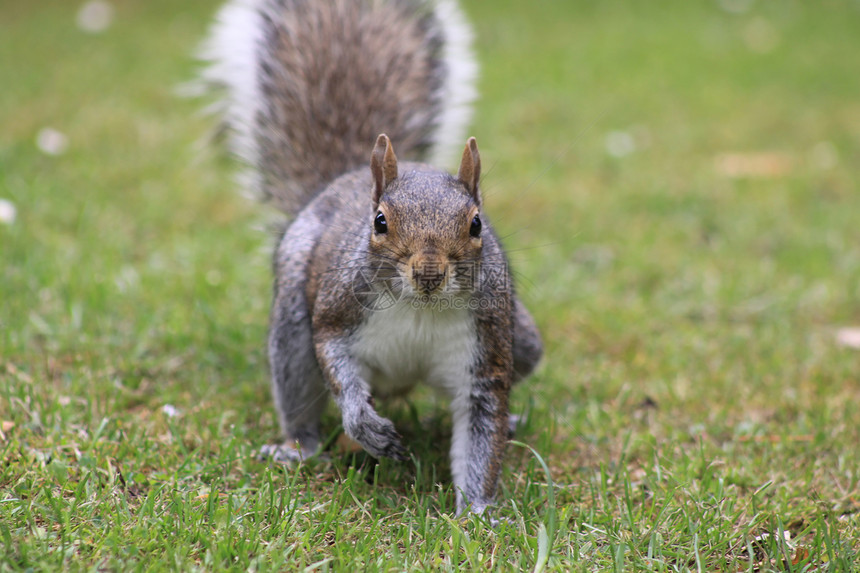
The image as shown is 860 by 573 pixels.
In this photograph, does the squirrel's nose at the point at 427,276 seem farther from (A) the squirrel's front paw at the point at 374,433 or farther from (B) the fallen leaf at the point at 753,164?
(B) the fallen leaf at the point at 753,164

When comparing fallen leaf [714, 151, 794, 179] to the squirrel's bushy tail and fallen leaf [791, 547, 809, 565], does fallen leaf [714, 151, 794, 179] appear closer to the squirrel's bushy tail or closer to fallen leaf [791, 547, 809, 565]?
the squirrel's bushy tail

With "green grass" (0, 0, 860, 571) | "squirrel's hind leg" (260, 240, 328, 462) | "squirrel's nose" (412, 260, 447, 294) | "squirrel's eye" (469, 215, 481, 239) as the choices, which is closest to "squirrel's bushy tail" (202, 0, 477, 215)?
"green grass" (0, 0, 860, 571)

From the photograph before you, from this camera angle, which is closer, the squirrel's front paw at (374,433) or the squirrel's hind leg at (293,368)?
the squirrel's front paw at (374,433)

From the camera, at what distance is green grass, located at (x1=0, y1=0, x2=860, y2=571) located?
1656 millimetres

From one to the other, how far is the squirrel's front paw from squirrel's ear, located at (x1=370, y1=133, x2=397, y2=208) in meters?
0.44

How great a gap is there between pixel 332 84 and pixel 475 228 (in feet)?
3.15

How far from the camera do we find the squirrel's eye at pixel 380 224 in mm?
1713

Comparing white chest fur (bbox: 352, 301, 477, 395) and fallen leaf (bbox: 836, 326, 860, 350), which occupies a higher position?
white chest fur (bbox: 352, 301, 477, 395)

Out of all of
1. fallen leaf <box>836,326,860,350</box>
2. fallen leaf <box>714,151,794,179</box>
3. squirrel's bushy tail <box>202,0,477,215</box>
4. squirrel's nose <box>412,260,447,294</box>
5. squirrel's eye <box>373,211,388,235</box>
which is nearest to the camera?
squirrel's nose <box>412,260,447,294</box>

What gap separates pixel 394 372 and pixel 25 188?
2.31 meters

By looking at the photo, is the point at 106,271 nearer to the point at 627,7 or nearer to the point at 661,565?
the point at 661,565

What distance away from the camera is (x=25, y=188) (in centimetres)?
350

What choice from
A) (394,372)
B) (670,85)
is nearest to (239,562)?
(394,372)

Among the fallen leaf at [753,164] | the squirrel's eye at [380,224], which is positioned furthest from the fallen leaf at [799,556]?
the fallen leaf at [753,164]
